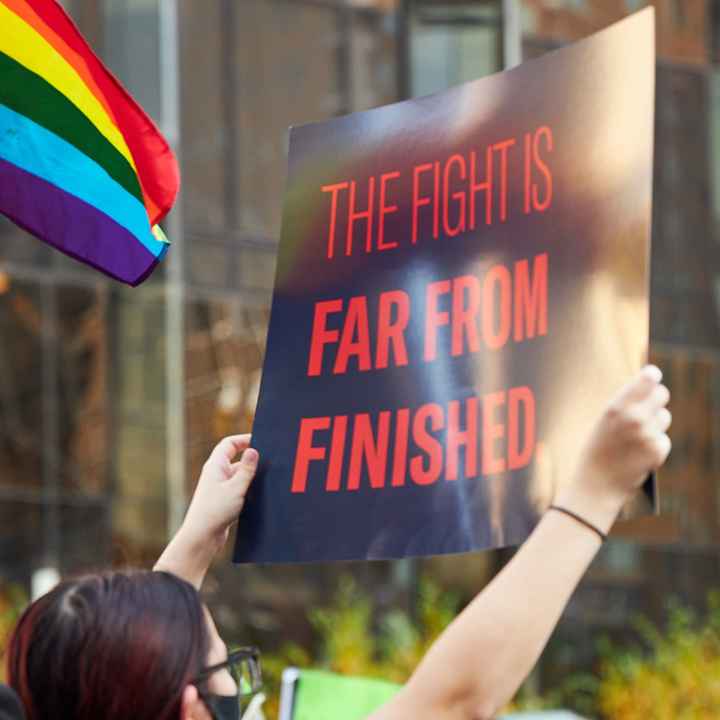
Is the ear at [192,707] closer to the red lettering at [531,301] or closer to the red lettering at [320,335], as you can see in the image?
the red lettering at [531,301]

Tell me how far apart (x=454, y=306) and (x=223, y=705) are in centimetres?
69

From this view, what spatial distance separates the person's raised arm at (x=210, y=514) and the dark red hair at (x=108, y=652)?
56 centimetres

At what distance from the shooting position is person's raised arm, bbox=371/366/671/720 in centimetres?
198

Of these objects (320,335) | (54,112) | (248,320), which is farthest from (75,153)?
(248,320)

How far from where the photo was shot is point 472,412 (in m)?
2.42

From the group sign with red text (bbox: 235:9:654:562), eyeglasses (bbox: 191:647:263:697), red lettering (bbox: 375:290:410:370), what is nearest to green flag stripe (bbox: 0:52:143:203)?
sign with red text (bbox: 235:9:654:562)

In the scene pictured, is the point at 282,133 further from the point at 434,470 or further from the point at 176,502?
the point at 434,470

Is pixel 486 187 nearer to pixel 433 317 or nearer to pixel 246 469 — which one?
pixel 433 317

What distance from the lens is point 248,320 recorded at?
12648 mm

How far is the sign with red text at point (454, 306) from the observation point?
231 centimetres

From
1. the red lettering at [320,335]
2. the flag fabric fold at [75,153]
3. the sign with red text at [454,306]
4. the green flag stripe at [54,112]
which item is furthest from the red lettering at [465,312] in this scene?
the green flag stripe at [54,112]

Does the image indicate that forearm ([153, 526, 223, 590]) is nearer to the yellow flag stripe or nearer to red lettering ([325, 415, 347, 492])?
red lettering ([325, 415, 347, 492])

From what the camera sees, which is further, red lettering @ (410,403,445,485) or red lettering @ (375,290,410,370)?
red lettering @ (375,290,410,370)

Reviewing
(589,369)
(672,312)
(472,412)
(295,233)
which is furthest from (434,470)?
(672,312)
